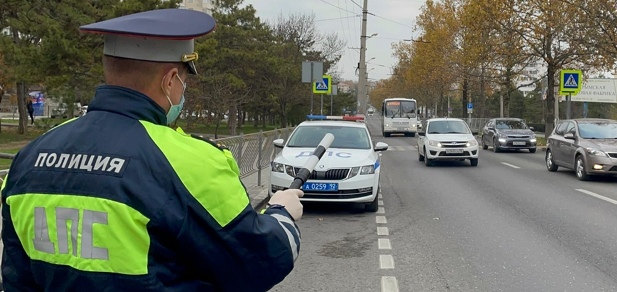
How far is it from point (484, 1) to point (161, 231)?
31.7 meters

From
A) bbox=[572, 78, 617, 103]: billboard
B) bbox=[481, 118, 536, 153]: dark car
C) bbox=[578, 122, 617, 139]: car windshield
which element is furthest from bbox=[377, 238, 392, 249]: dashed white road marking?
bbox=[572, 78, 617, 103]: billboard

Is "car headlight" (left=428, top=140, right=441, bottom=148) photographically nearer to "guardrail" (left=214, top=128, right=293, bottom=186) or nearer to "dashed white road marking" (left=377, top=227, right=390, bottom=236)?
"guardrail" (left=214, top=128, right=293, bottom=186)

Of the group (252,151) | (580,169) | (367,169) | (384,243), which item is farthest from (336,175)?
(580,169)

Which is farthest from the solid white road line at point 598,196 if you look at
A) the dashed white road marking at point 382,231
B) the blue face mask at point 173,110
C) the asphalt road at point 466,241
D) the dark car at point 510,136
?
the dark car at point 510,136

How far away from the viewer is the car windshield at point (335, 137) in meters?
11.9

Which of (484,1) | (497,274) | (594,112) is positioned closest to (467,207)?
(497,274)

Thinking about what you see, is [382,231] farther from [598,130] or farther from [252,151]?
[598,130]

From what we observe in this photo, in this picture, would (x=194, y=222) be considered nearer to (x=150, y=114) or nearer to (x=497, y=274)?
(x=150, y=114)

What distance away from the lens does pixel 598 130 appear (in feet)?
53.5

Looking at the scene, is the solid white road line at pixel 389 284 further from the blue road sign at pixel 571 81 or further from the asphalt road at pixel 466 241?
the blue road sign at pixel 571 81

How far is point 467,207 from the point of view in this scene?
439 inches

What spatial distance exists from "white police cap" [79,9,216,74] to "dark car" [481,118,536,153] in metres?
26.4

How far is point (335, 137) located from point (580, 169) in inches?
292

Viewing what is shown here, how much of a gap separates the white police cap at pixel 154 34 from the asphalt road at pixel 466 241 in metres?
4.31
